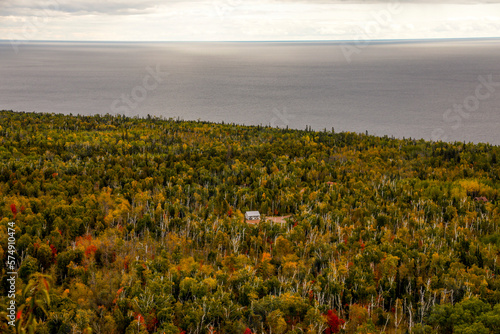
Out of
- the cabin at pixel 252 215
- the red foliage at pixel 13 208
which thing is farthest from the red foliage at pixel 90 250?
the cabin at pixel 252 215

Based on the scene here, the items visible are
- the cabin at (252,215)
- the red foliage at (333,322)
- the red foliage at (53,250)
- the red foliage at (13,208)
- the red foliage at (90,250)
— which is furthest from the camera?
the cabin at (252,215)

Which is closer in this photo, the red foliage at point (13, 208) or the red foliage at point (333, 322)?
the red foliage at point (333, 322)

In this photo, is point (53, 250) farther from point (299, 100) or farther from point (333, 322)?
point (299, 100)

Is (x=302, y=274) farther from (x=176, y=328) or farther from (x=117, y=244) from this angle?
(x=117, y=244)

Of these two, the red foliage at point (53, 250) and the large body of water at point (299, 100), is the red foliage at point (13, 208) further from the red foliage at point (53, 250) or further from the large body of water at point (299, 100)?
the large body of water at point (299, 100)

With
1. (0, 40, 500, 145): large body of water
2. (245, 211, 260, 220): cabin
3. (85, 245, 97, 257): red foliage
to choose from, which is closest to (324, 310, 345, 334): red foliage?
(85, 245, 97, 257): red foliage

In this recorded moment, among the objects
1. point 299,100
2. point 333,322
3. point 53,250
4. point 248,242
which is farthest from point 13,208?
point 299,100

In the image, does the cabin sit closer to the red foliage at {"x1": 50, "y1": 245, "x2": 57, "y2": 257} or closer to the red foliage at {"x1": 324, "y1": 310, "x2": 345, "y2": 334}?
the red foliage at {"x1": 50, "y1": 245, "x2": 57, "y2": 257}
